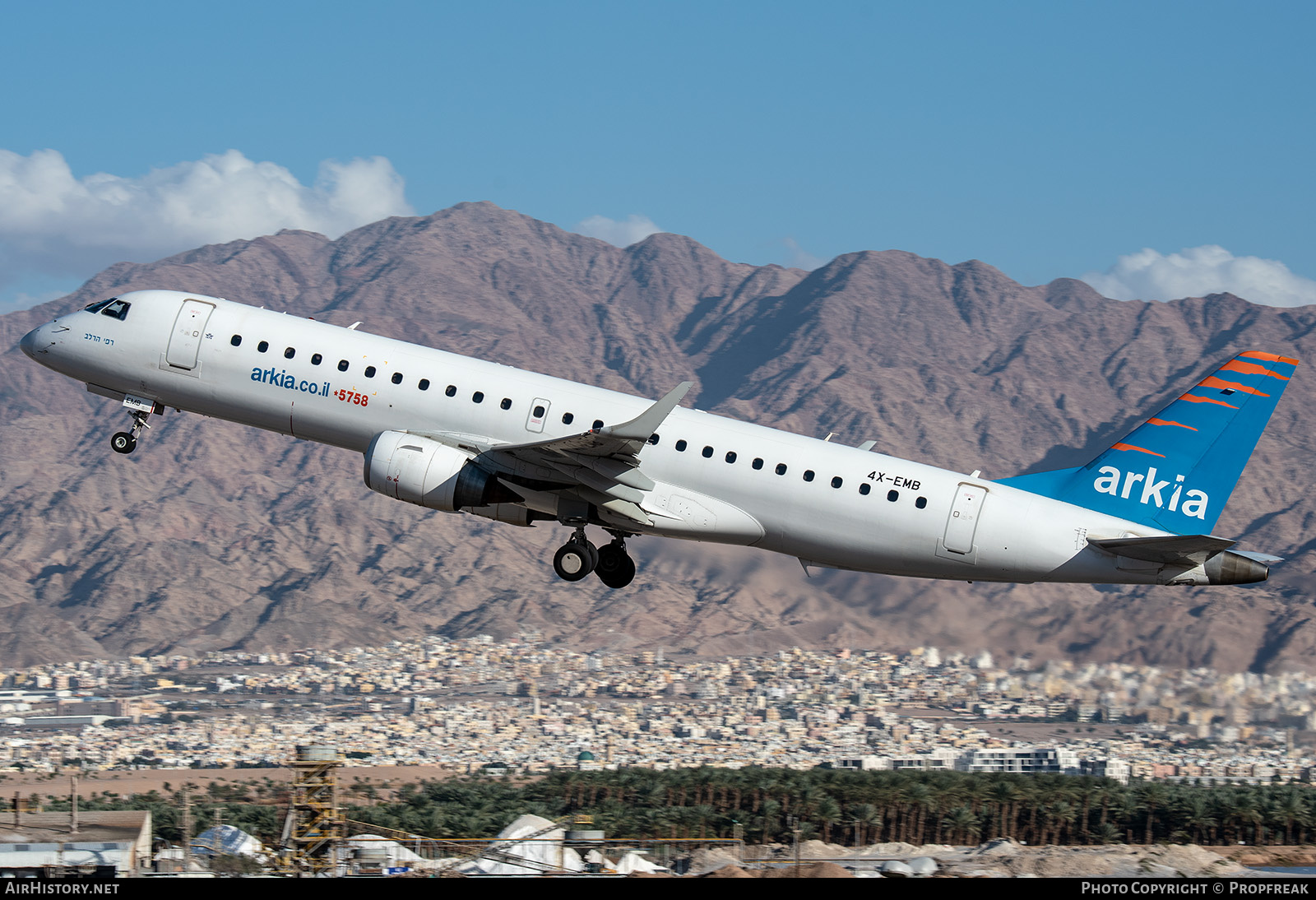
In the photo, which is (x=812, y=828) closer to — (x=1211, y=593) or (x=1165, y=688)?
(x=1165, y=688)

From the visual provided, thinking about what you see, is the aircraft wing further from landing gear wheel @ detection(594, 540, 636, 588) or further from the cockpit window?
the cockpit window

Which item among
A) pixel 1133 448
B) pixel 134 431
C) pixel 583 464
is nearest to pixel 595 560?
pixel 583 464

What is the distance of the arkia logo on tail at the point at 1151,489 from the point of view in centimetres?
3738

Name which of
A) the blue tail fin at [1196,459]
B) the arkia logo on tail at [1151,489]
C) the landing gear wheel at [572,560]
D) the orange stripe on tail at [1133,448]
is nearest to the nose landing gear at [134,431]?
the landing gear wheel at [572,560]

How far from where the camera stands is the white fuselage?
36625 mm

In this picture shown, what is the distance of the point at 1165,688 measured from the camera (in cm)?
6762

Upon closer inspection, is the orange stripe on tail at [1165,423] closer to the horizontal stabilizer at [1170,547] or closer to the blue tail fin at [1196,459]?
the blue tail fin at [1196,459]

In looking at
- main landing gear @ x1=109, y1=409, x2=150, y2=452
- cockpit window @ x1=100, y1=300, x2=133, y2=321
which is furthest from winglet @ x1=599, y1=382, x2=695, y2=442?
cockpit window @ x1=100, y1=300, x2=133, y2=321

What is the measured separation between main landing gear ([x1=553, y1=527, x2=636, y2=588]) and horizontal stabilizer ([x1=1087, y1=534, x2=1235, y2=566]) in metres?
12.4

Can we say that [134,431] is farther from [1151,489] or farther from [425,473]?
[1151,489]

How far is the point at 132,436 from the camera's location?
137ft

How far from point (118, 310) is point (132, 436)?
3791 mm

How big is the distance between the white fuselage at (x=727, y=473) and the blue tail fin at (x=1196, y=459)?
2.08 ft

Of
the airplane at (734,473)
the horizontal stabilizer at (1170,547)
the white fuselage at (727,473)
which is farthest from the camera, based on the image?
the white fuselage at (727,473)
